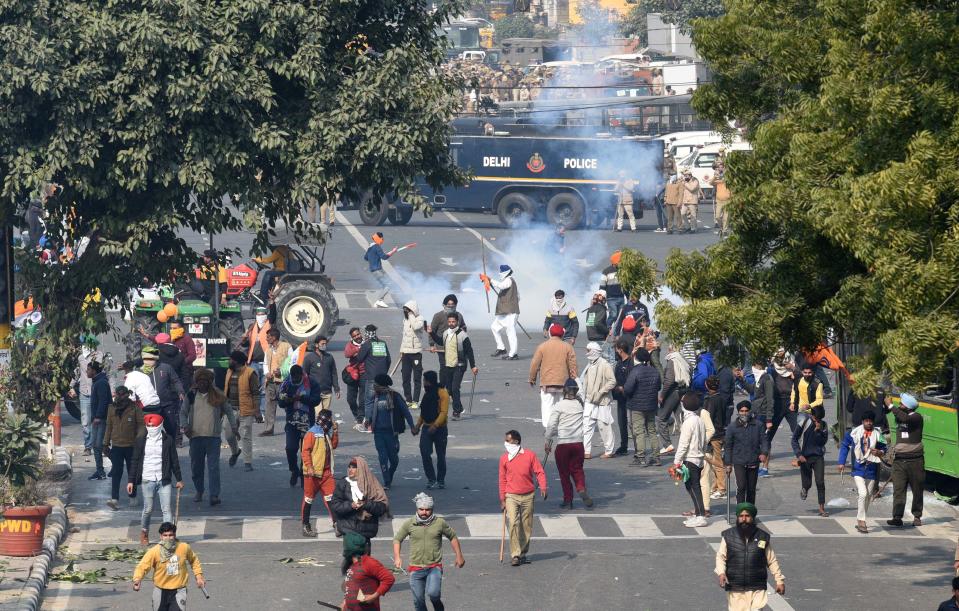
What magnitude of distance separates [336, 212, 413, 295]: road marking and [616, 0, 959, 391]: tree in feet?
70.1

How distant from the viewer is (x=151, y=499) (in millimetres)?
17188

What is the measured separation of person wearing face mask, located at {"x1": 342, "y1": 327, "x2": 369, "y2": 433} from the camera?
2314 cm

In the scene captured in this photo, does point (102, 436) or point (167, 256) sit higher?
point (167, 256)

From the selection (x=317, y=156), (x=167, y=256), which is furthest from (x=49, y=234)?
(x=317, y=156)

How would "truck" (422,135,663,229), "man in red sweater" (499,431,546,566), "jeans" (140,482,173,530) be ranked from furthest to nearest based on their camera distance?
"truck" (422,135,663,229) < "jeans" (140,482,173,530) < "man in red sweater" (499,431,546,566)

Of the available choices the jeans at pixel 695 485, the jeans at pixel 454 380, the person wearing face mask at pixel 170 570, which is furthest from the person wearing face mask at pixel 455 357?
the person wearing face mask at pixel 170 570

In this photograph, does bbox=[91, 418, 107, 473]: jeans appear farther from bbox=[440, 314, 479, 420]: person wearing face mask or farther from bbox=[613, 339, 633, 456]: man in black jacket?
bbox=[613, 339, 633, 456]: man in black jacket

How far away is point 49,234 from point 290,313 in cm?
1138

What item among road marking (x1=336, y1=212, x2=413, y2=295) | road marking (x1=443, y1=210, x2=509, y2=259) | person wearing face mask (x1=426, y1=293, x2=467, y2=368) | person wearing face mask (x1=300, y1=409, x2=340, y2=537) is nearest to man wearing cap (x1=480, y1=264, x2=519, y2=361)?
person wearing face mask (x1=426, y1=293, x2=467, y2=368)

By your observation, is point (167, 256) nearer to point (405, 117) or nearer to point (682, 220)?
point (405, 117)

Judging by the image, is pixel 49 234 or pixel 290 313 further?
pixel 290 313

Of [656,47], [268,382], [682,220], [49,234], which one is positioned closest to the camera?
[49,234]

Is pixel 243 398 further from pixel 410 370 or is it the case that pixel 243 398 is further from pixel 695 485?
pixel 695 485

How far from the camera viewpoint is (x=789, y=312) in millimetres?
14547
